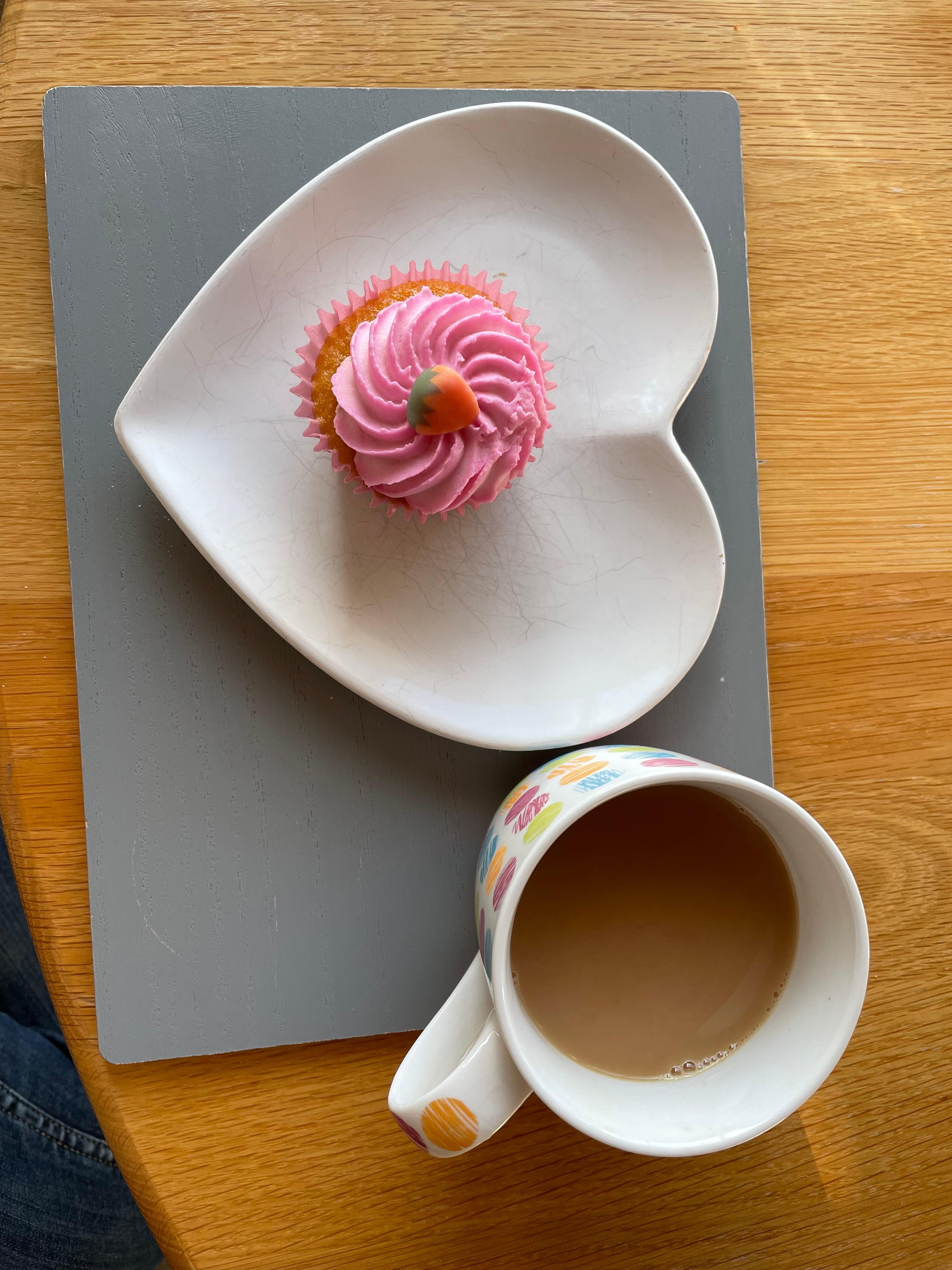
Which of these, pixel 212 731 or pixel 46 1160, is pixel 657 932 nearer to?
pixel 212 731

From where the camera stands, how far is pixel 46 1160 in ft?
3.25

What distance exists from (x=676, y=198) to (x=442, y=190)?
193 mm

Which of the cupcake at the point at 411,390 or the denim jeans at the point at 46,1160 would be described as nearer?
the cupcake at the point at 411,390

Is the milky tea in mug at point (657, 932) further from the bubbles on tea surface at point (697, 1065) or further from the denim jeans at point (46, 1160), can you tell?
the denim jeans at point (46, 1160)

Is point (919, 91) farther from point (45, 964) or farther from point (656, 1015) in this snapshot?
point (45, 964)

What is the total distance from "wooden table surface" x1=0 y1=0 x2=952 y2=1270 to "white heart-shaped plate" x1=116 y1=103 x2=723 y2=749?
98mm

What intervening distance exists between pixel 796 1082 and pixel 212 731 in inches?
20.3

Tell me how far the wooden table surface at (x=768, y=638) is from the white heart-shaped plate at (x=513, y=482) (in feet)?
0.32

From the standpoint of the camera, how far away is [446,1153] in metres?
0.60

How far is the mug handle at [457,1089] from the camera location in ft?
1.90

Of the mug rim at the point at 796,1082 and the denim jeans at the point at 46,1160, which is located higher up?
the mug rim at the point at 796,1082

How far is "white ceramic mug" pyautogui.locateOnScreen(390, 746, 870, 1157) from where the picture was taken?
60 cm

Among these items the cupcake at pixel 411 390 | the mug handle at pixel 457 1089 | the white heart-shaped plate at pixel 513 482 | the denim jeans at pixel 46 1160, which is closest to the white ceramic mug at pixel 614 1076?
the mug handle at pixel 457 1089

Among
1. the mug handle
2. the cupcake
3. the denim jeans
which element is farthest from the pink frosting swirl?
the denim jeans
